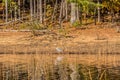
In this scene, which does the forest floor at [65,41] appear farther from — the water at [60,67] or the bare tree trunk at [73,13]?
the bare tree trunk at [73,13]

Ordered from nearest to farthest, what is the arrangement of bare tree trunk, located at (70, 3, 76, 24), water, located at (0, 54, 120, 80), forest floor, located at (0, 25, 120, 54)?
water, located at (0, 54, 120, 80)
forest floor, located at (0, 25, 120, 54)
bare tree trunk, located at (70, 3, 76, 24)

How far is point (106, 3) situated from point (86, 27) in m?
4.61

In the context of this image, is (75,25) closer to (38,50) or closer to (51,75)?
(38,50)

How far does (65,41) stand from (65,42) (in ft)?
0.78

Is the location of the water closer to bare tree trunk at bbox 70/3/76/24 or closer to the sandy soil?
the sandy soil

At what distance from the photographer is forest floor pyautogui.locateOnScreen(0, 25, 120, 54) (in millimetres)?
42156

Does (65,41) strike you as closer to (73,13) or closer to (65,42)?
(65,42)

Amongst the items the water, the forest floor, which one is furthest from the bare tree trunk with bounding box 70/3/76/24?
the water

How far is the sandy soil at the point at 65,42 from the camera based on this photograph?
42156 mm

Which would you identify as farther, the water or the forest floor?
the forest floor

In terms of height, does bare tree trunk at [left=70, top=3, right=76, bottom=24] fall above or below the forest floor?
above

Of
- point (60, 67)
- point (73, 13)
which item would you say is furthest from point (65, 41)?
point (60, 67)

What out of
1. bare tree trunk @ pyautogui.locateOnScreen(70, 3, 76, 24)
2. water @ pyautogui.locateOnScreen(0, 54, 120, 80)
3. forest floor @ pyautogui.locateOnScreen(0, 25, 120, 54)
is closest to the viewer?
water @ pyautogui.locateOnScreen(0, 54, 120, 80)

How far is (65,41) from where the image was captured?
43.8m
